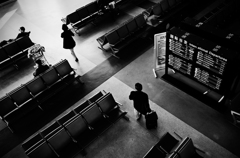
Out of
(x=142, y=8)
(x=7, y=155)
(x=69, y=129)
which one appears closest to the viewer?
(x=69, y=129)

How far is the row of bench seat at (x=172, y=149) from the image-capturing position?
5410 mm

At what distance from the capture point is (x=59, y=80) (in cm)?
867

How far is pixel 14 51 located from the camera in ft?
32.4

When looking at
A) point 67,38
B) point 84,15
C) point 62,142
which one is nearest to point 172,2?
point 84,15

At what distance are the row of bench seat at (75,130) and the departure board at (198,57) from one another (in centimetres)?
256

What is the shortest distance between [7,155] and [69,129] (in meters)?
2.27

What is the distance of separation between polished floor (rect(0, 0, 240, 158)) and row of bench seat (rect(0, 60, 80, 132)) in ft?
1.47

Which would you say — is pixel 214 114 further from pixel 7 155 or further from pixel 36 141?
pixel 7 155

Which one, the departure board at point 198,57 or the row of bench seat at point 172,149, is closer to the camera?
the row of bench seat at point 172,149

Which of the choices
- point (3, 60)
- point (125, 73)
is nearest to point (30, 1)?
point (3, 60)

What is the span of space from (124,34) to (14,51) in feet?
15.8

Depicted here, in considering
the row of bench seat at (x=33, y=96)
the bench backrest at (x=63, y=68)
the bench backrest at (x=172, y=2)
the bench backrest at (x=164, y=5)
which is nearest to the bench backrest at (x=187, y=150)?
the row of bench seat at (x=33, y=96)

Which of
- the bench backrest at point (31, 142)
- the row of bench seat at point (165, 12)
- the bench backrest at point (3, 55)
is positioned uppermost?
the bench backrest at point (3, 55)

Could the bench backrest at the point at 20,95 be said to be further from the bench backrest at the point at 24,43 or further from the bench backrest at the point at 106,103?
the bench backrest at the point at 24,43
